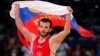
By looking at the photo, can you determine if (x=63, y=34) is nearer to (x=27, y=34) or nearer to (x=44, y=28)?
(x=44, y=28)

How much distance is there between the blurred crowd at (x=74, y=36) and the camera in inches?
412

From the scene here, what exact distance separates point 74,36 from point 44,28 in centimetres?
483

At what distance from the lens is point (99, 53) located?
1046 cm

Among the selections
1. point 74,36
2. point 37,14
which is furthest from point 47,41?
point 74,36

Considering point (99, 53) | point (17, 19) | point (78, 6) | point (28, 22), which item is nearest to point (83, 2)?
point (78, 6)

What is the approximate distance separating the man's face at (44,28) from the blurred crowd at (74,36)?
280 cm

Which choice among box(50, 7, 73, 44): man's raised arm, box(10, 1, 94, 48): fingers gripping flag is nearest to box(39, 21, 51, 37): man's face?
box(50, 7, 73, 44): man's raised arm

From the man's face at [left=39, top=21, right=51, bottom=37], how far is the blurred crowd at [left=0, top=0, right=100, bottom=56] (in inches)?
110

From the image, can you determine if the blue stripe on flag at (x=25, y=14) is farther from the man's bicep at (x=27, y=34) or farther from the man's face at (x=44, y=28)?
the man's face at (x=44, y=28)

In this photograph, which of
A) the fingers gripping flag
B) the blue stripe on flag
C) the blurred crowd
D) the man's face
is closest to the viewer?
the man's face

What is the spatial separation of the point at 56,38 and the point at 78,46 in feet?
12.4

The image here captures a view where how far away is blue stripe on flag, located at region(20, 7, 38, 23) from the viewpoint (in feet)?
25.2

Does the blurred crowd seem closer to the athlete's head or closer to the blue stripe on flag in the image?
the blue stripe on flag

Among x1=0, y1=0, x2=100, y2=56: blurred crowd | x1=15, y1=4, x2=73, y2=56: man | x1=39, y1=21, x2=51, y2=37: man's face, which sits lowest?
x1=0, y1=0, x2=100, y2=56: blurred crowd
